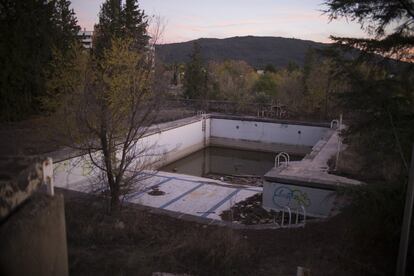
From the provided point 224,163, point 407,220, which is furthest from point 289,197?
point 224,163

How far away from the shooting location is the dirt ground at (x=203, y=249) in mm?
5434

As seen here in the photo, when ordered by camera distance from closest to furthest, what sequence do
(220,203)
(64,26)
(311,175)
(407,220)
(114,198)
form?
(407,220) → (114,198) → (311,175) → (220,203) → (64,26)

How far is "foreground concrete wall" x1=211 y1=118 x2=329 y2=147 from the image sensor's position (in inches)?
974

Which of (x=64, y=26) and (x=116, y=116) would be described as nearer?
(x=116, y=116)

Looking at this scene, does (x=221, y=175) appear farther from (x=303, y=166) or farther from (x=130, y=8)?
(x=130, y=8)

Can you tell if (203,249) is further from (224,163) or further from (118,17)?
(118,17)

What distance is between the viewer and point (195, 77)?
32031 mm

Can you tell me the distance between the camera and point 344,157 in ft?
46.3

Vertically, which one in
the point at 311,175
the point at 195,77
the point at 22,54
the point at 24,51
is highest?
the point at 24,51

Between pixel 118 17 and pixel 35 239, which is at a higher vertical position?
pixel 118 17

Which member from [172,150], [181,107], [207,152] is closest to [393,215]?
[172,150]

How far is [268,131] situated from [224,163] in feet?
15.2

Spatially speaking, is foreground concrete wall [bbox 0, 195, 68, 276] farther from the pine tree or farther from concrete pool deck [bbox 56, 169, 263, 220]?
the pine tree

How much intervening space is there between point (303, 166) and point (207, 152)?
13.4 metres
